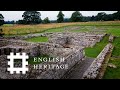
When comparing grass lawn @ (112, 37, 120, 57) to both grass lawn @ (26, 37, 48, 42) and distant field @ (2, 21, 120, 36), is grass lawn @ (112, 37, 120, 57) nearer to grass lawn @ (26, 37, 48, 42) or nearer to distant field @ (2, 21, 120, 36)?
distant field @ (2, 21, 120, 36)

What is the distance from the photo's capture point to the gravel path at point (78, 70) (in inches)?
533

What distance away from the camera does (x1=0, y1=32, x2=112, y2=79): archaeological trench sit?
11126 mm

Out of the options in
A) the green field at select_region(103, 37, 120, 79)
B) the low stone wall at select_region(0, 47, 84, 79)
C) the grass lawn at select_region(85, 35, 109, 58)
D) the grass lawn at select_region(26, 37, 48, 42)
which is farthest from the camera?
the grass lawn at select_region(26, 37, 48, 42)

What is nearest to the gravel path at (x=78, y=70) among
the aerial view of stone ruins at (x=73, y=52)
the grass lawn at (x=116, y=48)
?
the aerial view of stone ruins at (x=73, y=52)

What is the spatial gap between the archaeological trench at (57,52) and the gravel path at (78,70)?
151 millimetres

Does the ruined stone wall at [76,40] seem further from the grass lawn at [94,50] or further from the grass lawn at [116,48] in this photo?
the grass lawn at [116,48]

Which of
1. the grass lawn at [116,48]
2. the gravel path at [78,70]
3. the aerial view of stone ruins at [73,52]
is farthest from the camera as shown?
the grass lawn at [116,48]

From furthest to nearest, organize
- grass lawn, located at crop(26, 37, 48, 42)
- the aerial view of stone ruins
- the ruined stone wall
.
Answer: grass lawn, located at crop(26, 37, 48, 42) → the ruined stone wall → the aerial view of stone ruins

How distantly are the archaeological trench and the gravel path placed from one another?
151 mm

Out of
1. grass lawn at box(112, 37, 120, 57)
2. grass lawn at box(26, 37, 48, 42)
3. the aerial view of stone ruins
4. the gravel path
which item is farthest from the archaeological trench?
grass lawn at box(26, 37, 48, 42)

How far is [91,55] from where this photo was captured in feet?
63.8
